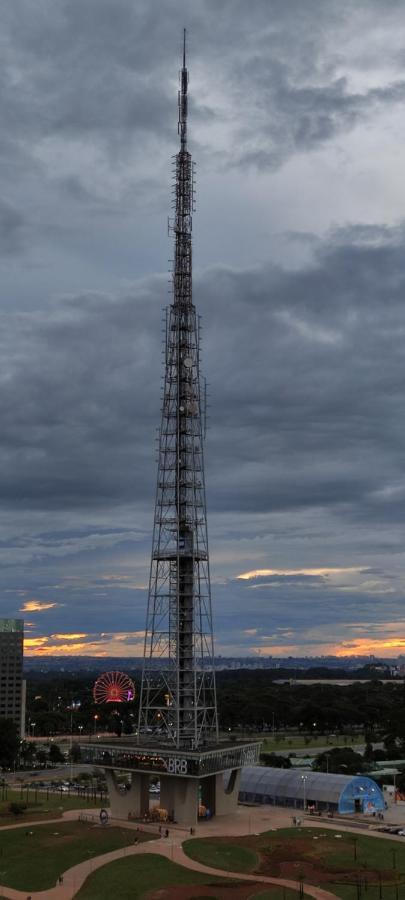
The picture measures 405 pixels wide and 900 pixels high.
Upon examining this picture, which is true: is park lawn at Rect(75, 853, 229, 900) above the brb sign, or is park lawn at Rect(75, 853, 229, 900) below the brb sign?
below

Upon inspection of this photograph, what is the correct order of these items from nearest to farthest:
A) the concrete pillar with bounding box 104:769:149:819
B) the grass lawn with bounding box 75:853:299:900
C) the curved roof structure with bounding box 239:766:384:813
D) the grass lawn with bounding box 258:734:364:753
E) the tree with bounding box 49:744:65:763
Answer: the grass lawn with bounding box 75:853:299:900 → the concrete pillar with bounding box 104:769:149:819 → the curved roof structure with bounding box 239:766:384:813 → the tree with bounding box 49:744:65:763 → the grass lawn with bounding box 258:734:364:753

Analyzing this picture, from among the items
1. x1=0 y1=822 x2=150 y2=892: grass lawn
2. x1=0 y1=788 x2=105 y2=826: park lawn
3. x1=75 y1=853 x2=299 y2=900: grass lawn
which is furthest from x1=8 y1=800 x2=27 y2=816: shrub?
x1=75 y1=853 x2=299 y2=900: grass lawn

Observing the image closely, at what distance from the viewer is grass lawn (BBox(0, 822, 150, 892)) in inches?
2778

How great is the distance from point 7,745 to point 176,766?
204 feet

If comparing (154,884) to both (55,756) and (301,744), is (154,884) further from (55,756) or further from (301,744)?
(301,744)

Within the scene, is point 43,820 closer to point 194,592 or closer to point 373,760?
point 194,592

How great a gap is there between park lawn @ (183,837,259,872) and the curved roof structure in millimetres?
20157

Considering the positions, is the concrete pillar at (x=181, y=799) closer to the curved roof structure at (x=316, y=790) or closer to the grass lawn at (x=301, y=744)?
the curved roof structure at (x=316, y=790)

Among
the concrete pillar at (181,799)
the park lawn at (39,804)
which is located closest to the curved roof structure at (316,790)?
the concrete pillar at (181,799)

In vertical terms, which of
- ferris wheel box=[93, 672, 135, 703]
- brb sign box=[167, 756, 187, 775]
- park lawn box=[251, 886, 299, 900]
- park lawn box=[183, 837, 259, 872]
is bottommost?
park lawn box=[183, 837, 259, 872]

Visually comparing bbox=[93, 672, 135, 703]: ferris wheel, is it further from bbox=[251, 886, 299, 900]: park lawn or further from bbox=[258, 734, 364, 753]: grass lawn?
bbox=[251, 886, 299, 900]: park lawn

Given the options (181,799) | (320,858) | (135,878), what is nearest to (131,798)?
(181,799)

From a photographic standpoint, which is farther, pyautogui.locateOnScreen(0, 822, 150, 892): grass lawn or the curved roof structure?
the curved roof structure

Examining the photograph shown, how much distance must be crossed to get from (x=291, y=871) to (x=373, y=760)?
78.4 m
